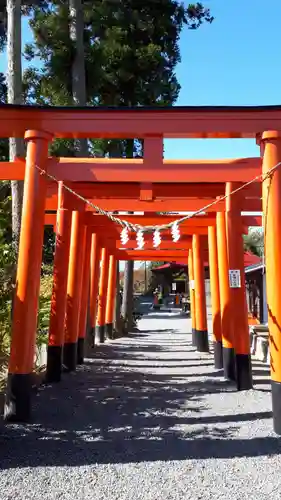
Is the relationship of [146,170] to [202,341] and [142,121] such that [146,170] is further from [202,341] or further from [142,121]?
[202,341]

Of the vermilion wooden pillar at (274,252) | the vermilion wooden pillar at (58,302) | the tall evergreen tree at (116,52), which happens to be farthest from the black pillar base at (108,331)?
the vermilion wooden pillar at (274,252)

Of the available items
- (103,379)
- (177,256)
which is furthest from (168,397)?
(177,256)

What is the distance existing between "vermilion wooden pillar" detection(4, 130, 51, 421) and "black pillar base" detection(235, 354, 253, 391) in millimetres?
3095

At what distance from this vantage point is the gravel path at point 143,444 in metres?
3.29

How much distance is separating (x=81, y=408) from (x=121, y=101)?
10.6 m

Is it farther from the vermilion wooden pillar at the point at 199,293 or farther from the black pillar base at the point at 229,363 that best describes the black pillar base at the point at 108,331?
the black pillar base at the point at 229,363

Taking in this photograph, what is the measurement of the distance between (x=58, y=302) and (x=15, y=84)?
3414 millimetres

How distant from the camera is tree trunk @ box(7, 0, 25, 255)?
7027 mm

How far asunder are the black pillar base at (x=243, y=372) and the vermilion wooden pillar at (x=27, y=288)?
310 centimetres

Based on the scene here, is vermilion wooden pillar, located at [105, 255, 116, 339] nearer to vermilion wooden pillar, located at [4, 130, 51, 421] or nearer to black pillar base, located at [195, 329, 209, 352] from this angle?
black pillar base, located at [195, 329, 209, 352]

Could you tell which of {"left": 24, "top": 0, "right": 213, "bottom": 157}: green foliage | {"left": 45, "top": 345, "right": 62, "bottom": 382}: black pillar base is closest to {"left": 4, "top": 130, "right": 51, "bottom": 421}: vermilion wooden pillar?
{"left": 45, "top": 345, "right": 62, "bottom": 382}: black pillar base

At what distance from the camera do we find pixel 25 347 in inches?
187

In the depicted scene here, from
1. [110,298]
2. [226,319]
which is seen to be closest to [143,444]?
[226,319]

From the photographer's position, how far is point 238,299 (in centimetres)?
638
